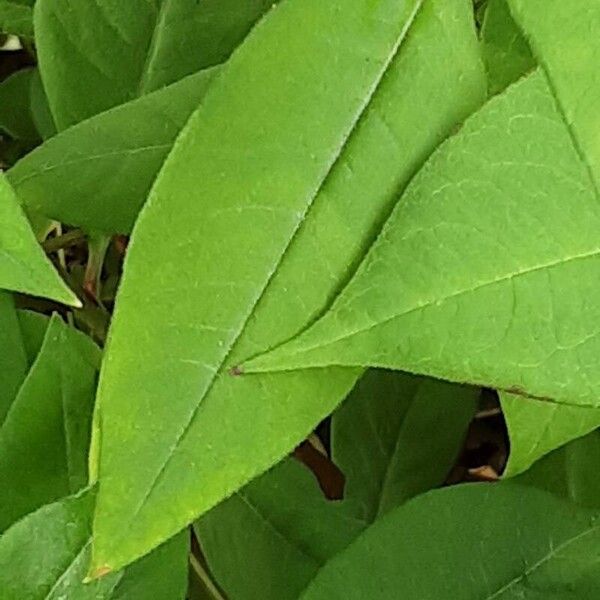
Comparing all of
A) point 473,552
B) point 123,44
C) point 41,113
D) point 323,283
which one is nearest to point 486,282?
point 323,283

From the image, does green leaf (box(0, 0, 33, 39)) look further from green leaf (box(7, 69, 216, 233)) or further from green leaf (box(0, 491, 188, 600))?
green leaf (box(0, 491, 188, 600))

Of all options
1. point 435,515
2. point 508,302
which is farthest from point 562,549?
point 508,302

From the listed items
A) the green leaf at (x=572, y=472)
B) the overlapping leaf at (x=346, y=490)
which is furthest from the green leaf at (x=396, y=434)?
the green leaf at (x=572, y=472)

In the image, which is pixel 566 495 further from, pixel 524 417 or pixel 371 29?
pixel 371 29

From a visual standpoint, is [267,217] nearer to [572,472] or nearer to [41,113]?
[572,472]

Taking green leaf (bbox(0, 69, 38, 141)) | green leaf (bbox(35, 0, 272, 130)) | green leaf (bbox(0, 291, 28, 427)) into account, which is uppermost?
green leaf (bbox(35, 0, 272, 130))

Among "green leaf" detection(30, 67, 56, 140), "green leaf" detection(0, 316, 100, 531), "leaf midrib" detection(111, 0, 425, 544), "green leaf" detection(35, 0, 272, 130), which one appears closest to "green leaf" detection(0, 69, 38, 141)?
"green leaf" detection(30, 67, 56, 140)
